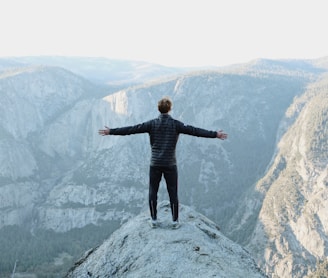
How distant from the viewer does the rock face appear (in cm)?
1030

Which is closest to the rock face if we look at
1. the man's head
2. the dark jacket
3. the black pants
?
the black pants

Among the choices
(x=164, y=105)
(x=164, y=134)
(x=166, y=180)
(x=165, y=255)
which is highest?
(x=164, y=105)

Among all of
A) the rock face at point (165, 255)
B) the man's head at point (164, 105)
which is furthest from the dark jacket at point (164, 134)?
the rock face at point (165, 255)

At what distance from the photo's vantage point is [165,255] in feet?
36.0

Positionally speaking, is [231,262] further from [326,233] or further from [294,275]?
[326,233]

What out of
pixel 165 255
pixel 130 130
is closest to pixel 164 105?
pixel 130 130

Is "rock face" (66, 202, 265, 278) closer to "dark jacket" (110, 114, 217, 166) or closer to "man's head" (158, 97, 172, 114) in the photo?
"dark jacket" (110, 114, 217, 166)

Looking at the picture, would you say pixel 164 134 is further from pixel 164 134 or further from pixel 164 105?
pixel 164 105

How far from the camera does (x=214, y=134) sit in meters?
12.5

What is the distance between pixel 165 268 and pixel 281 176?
196m

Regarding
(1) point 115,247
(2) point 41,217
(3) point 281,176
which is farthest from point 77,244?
(1) point 115,247

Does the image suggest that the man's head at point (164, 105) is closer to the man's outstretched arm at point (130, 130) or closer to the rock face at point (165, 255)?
the man's outstretched arm at point (130, 130)

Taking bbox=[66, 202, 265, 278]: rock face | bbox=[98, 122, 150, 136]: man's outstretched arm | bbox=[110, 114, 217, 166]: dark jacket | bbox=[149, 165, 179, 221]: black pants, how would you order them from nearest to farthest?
bbox=[66, 202, 265, 278]: rock face, bbox=[110, 114, 217, 166]: dark jacket, bbox=[98, 122, 150, 136]: man's outstretched arm, bbox=[149, 165, 179, 221]: black pants

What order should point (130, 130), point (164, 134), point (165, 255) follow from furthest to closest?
point (130, 130) → point (164, 134) → point (165, 255)
